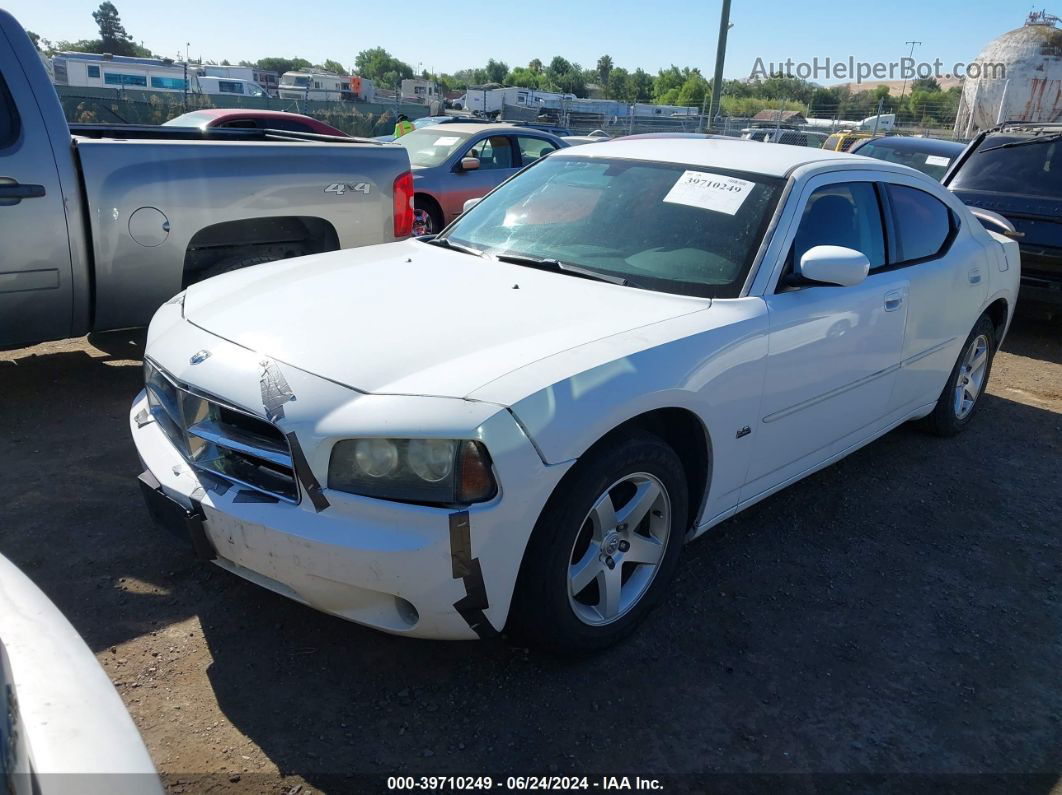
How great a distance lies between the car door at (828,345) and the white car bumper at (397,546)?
1.28 m

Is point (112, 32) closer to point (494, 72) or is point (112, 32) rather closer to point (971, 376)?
point (494, 72)

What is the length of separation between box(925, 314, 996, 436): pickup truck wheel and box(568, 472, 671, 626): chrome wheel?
2.82m

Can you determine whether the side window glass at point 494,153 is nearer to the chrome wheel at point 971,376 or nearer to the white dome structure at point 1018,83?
the chrome wheel at point 971,376

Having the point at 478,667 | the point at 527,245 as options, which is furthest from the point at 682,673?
the point at 527,245

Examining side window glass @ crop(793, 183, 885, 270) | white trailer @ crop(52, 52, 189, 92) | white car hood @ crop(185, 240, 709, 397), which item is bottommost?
white car hood @ crop(185, 240, 709, 397)

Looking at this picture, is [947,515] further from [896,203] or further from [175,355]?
[175,355]

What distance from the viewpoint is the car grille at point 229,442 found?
8.20 ft

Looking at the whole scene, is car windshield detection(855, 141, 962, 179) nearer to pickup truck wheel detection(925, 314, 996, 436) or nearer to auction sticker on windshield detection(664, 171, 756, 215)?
pickup truck wheel detection(925, 314, 996, 436)

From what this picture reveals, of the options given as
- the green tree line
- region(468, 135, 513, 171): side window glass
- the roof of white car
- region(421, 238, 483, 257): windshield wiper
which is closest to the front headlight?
region(421, 238, 483, 257): windshield wiper

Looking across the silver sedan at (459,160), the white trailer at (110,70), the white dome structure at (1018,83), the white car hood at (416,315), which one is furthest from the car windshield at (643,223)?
the white trailer at (110,70)

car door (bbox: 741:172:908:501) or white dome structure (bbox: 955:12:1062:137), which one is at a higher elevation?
white dome structure (bbox: 955:12:1062:137)

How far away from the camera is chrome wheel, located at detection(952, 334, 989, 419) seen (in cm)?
509

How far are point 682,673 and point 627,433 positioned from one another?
2.87 ft

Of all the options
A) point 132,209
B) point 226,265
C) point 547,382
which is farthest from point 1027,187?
point 132,209
